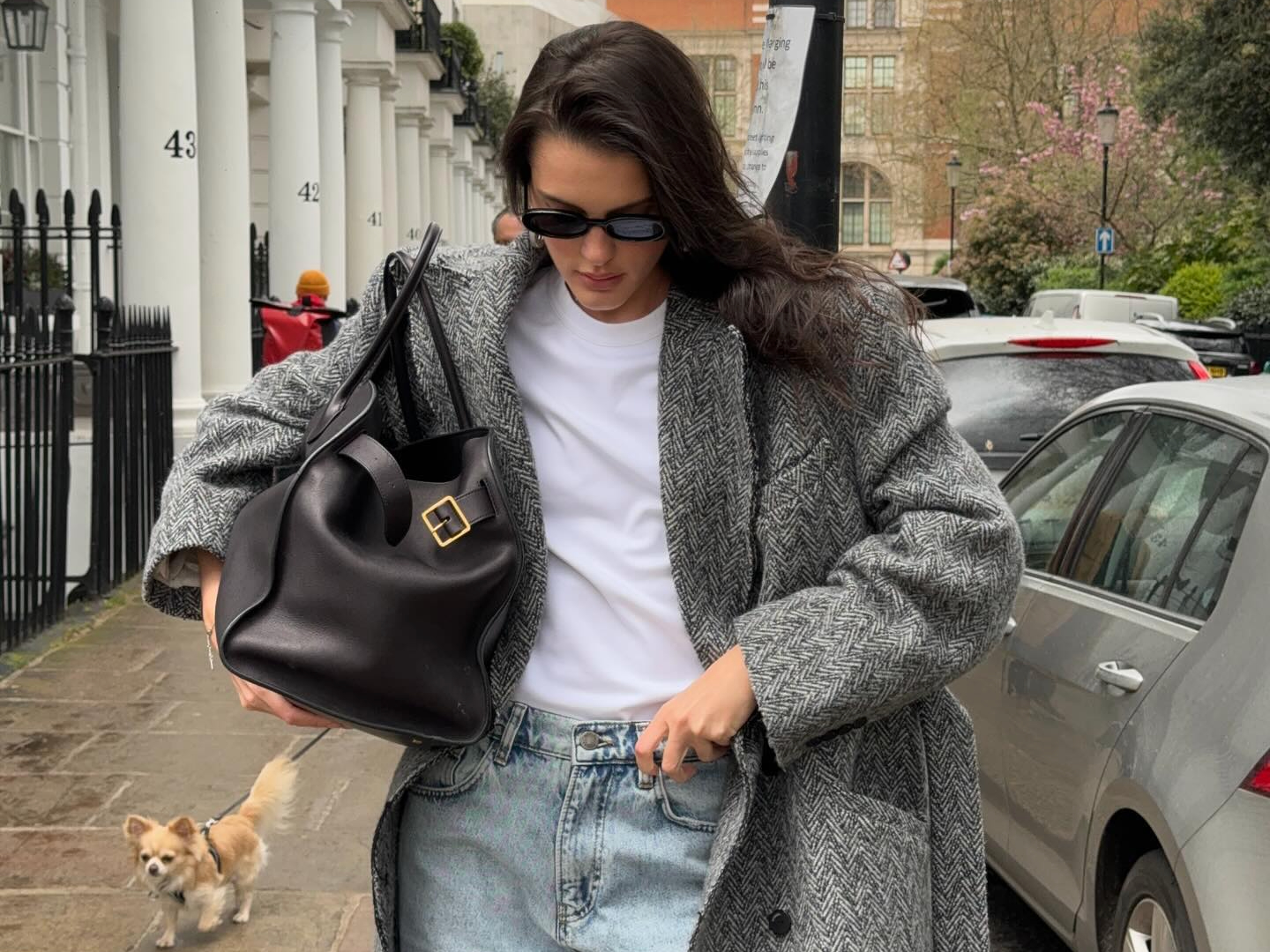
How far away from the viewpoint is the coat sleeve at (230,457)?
1.94 m

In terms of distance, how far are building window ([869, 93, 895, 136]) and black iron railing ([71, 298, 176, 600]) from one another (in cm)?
5343

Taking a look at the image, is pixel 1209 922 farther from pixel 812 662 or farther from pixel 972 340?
pixel 972 340

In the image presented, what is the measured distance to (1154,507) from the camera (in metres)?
4.31

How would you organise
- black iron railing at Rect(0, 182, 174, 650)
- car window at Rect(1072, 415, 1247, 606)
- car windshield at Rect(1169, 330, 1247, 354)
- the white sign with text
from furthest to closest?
car windshield at Rect(1169, 330, 1247, 354), black iron railing at Rect(0, 182, 174, 650), the white sign with text, car window at Rect(1072, 415, 1247, 606)

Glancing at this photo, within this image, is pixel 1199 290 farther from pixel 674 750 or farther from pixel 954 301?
pixel 674 750

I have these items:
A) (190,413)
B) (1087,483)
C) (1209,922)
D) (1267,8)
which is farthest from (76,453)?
(1267,8)

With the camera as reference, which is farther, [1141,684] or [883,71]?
[883,71]

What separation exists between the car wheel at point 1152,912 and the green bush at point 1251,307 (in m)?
25.1

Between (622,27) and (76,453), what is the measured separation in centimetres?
876

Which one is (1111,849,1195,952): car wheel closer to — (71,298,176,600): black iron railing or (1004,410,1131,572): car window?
(1004,410,1131,572): car window

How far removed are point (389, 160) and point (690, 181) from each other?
26643 mm

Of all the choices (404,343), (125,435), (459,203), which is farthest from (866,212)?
(404,343)

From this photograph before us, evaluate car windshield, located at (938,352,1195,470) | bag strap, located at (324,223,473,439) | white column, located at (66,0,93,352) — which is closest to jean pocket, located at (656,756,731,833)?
bag strap, located at (324,223,473,439)

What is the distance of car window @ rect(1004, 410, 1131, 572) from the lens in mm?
4863
